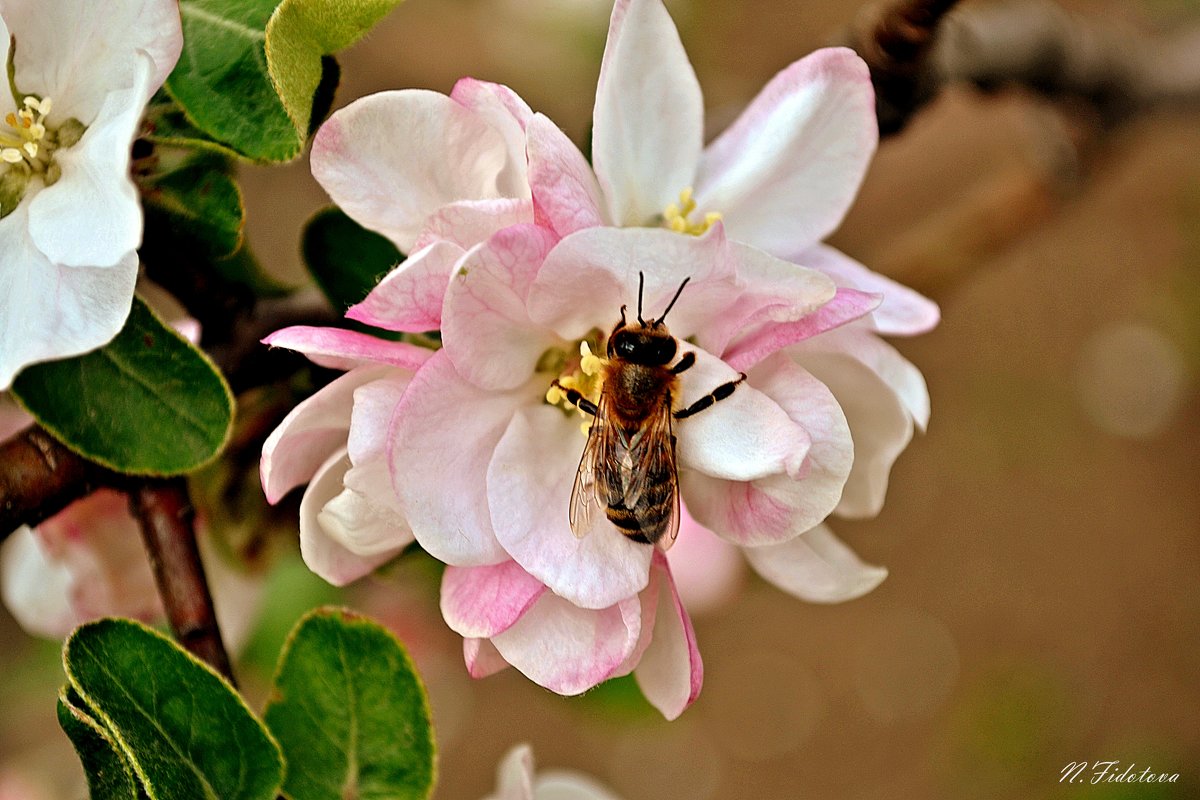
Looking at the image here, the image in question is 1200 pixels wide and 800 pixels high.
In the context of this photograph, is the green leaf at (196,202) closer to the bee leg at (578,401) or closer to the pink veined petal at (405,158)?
the pink veined petal at (405,158)

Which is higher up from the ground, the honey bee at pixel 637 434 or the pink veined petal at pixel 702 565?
the honey bee at pixel 637 434

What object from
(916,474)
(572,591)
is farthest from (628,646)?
(916,474)

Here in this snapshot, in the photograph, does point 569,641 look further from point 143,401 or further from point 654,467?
point 143,401

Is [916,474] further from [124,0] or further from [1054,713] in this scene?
[124,0]

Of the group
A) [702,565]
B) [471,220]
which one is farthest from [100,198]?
[702,565]

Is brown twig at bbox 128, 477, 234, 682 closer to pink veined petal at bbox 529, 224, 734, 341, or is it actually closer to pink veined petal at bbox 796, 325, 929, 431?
pink veined petal at bbox 529, 224, 734, 341

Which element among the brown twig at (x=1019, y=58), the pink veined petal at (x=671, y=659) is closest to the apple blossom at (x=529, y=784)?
the pink veined petal at (x=671, y=659)
